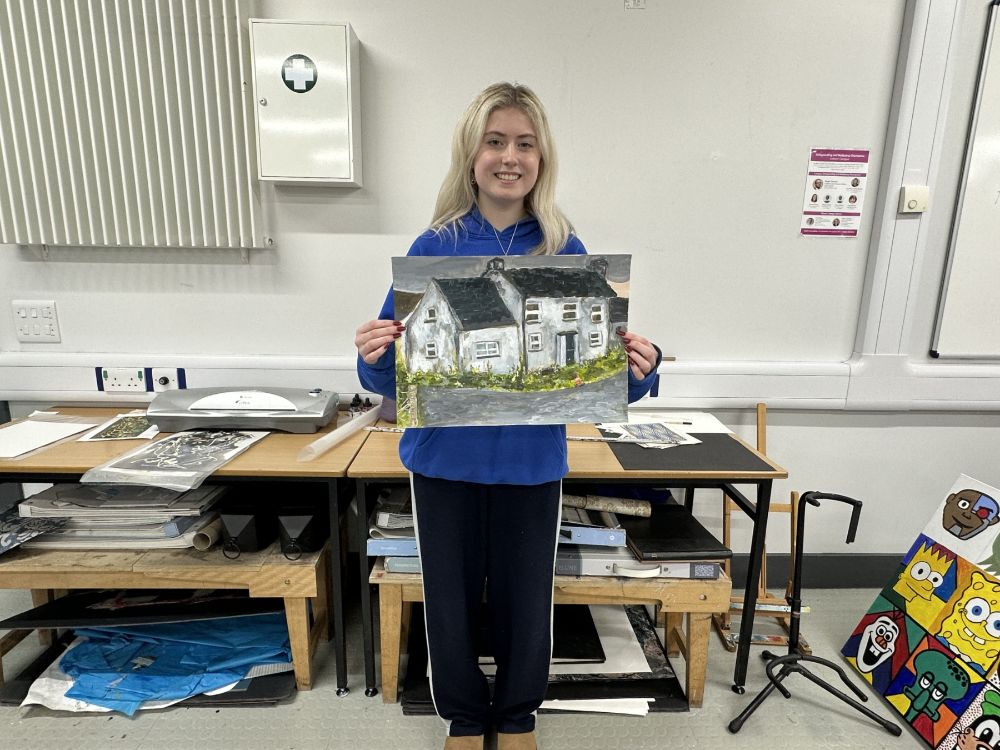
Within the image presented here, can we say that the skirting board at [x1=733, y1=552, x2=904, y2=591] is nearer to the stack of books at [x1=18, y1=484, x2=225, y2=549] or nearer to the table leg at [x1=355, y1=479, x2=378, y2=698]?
the table leg at [x1=355, y1=479, x2=378, y2=698]

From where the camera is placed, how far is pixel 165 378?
185 centimetres

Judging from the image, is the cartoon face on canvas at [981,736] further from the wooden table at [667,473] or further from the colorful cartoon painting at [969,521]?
the wooden table at [667,473]

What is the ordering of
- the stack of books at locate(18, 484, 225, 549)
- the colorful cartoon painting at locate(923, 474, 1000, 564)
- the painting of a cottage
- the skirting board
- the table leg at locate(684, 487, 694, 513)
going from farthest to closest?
the skirting board < the table leg at locate(684, 487, 694, 513) < the colorful cartoon painting at locate(923, 474, 1000, 564) < the stack of books at locate(18, 484, 225, 549) < the painting of a cottage

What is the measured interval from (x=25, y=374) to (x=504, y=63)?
1.97 m

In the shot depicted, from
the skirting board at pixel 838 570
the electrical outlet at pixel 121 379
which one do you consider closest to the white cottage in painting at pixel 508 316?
the electrical outlet at pixel 121 379

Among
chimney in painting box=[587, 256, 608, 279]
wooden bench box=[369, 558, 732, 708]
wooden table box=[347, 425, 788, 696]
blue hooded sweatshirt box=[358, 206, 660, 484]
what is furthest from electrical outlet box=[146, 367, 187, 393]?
chimney in painting box=[587, 256, 608, 279]

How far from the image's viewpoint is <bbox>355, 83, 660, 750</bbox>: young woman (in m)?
1.06

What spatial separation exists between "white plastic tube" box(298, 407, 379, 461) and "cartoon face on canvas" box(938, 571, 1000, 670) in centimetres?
182

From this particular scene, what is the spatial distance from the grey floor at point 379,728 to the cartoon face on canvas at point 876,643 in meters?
0.11

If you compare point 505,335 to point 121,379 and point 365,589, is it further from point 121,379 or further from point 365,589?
point 121,379

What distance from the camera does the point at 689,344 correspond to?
6.30ft

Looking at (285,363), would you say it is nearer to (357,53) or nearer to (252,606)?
(252,606)

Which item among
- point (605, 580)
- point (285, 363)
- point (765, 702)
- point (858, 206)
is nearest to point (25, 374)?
point (285, 363)

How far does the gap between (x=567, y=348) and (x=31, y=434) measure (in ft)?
5.37
